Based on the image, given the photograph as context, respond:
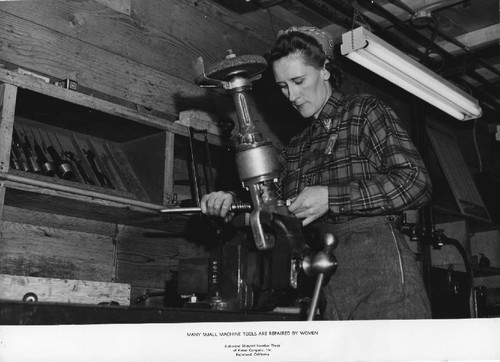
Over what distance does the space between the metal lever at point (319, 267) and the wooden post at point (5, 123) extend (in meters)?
1.04

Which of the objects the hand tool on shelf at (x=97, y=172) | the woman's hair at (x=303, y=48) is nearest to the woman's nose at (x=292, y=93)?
the woman's hair at (x=303, y=48)

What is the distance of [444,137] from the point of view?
14.3 ft

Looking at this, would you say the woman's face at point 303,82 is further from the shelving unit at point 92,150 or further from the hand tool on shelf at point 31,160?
the hand tool on shelf at point 31,160

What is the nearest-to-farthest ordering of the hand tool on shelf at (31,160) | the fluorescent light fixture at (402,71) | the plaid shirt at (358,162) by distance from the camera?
the plaid shirt at (358,162) → the hand tool on shelf at (31,160) → the fluorescent light fixture at (402,71)

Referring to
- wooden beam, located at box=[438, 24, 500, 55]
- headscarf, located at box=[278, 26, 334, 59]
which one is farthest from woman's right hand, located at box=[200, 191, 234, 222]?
wooden beam, located at box=[438, 24, 500, 55]

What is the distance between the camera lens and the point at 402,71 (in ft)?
7.79

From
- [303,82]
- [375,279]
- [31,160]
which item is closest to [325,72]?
[303,82]

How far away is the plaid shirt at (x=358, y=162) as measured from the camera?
162cm

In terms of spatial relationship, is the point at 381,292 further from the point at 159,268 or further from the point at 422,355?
the point at 159,268

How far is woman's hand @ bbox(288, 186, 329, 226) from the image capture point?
1512 mm

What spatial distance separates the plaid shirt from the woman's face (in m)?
0.04

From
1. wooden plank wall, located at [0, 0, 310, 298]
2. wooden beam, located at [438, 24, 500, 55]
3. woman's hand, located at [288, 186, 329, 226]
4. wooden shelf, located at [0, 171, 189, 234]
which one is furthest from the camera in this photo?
wooden beam, located at [438, 24, 500, 55]

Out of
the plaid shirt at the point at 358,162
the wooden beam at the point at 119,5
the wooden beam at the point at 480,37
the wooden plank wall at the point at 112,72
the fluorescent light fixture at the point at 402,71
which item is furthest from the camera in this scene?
the wooden beam at the point at 480,37

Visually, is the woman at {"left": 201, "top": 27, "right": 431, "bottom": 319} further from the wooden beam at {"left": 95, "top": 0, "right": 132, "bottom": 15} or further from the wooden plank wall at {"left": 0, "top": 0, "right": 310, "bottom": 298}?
the wooden beam at {"left": 95, "top": 0, "right": 132, "bottom": 15}
